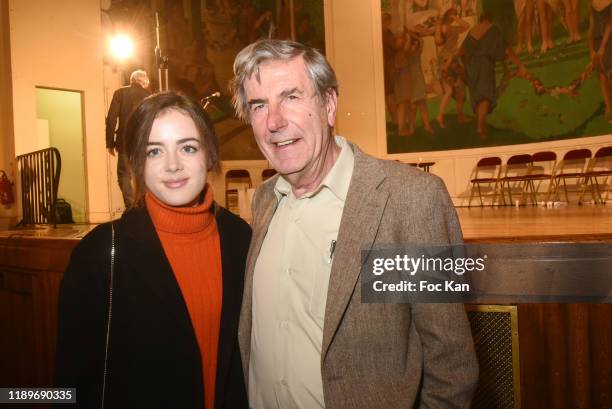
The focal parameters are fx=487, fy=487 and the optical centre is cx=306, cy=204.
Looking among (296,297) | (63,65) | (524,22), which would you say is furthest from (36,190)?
(524,22)

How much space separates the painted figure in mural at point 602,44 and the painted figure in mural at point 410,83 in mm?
3387

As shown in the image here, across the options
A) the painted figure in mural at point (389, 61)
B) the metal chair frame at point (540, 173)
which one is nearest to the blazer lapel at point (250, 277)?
the metal chair frame at point (540, 173)

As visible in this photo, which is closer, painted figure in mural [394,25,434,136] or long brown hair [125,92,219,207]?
long brown hair [125,92,219,207]

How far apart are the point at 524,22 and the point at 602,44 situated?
1580 millimetres

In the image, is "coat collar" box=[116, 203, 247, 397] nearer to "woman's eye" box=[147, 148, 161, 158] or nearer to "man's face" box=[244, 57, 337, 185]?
"woman's eye" box=[147, 148, 161, 158]

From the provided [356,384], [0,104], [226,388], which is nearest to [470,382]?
[356,384]

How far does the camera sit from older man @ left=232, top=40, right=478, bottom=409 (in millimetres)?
1420

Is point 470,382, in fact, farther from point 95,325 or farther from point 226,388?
point 95,325

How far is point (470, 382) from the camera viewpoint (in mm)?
1430

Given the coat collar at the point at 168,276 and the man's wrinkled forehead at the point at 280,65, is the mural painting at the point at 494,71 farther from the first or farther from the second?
the coat collar at the point at 168,276

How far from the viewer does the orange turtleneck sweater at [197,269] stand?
64.3 inches

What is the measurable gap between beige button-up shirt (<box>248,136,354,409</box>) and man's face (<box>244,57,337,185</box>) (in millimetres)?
103

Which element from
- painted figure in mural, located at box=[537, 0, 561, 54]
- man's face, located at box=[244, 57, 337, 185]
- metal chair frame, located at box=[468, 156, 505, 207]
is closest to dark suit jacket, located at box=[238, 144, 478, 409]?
man's face, located at box=[244, 57, 337, 185]

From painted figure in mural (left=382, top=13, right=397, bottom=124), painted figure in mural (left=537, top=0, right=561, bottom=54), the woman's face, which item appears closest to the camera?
the woman's face
